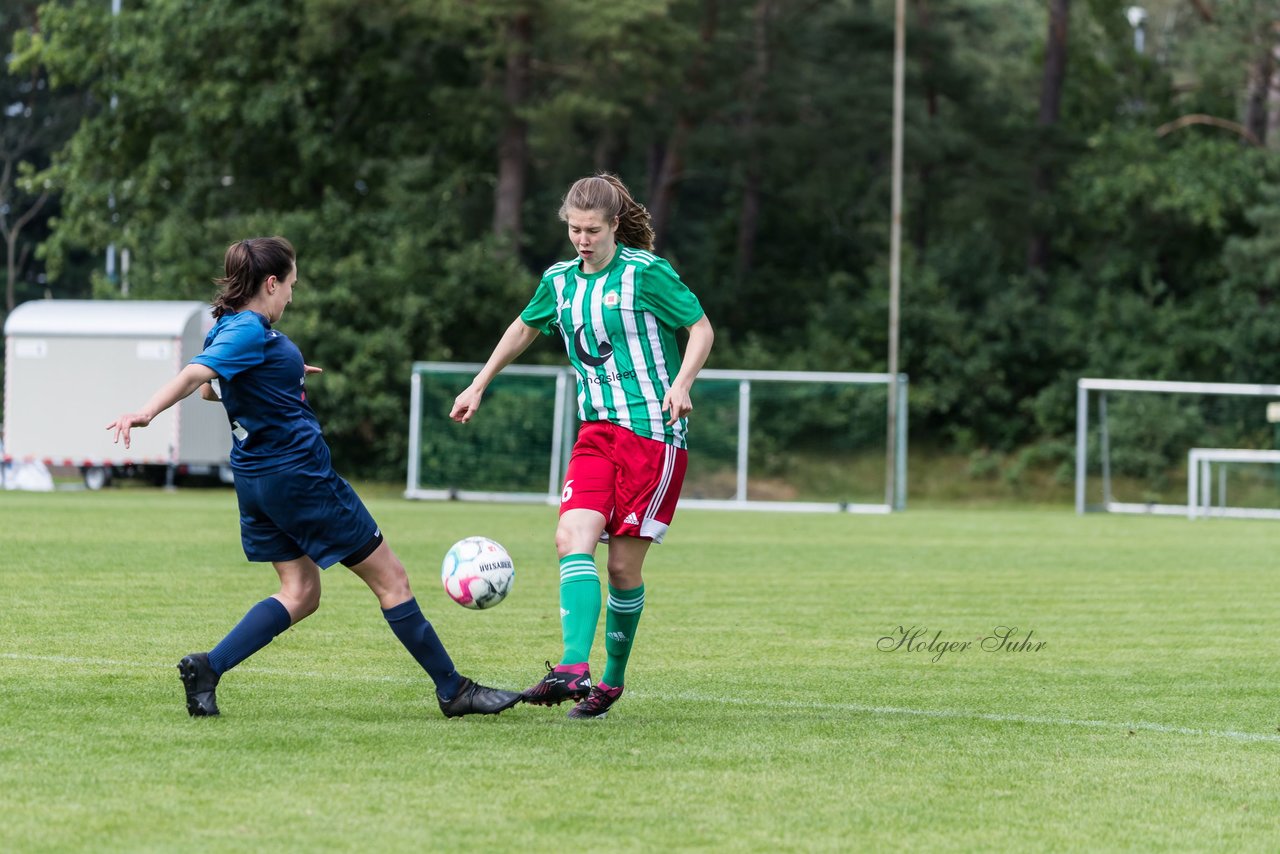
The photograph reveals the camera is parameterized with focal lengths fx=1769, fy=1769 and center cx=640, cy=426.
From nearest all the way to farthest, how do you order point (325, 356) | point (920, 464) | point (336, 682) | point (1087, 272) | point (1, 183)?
point (336, 682) < point (325, 356) < point (920, 464) < point (1087, 272) < point (1, 183)

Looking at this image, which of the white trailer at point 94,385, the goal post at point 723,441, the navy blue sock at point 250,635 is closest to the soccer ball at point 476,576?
the navy blue sock at point 250,635

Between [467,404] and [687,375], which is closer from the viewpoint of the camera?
[687,375]

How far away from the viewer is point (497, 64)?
34.0 meters

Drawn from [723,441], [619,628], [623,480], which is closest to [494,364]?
[623,480]

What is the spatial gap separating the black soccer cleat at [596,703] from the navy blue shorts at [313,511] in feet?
2.98

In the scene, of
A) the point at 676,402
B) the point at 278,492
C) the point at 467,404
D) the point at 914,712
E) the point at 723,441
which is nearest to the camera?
the point at 278,492

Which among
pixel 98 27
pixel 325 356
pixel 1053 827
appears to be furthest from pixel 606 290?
pixel 98 27

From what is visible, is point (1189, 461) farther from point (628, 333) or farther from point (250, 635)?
point (250, 635)

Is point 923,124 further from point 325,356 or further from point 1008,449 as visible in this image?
point 325,356

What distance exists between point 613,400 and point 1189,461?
22.8m

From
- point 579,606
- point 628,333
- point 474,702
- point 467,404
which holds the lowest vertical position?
point 474,702

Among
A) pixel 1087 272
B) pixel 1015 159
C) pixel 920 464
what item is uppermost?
pixel 1015 159

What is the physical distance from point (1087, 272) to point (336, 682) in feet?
103

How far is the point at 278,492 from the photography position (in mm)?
5707
